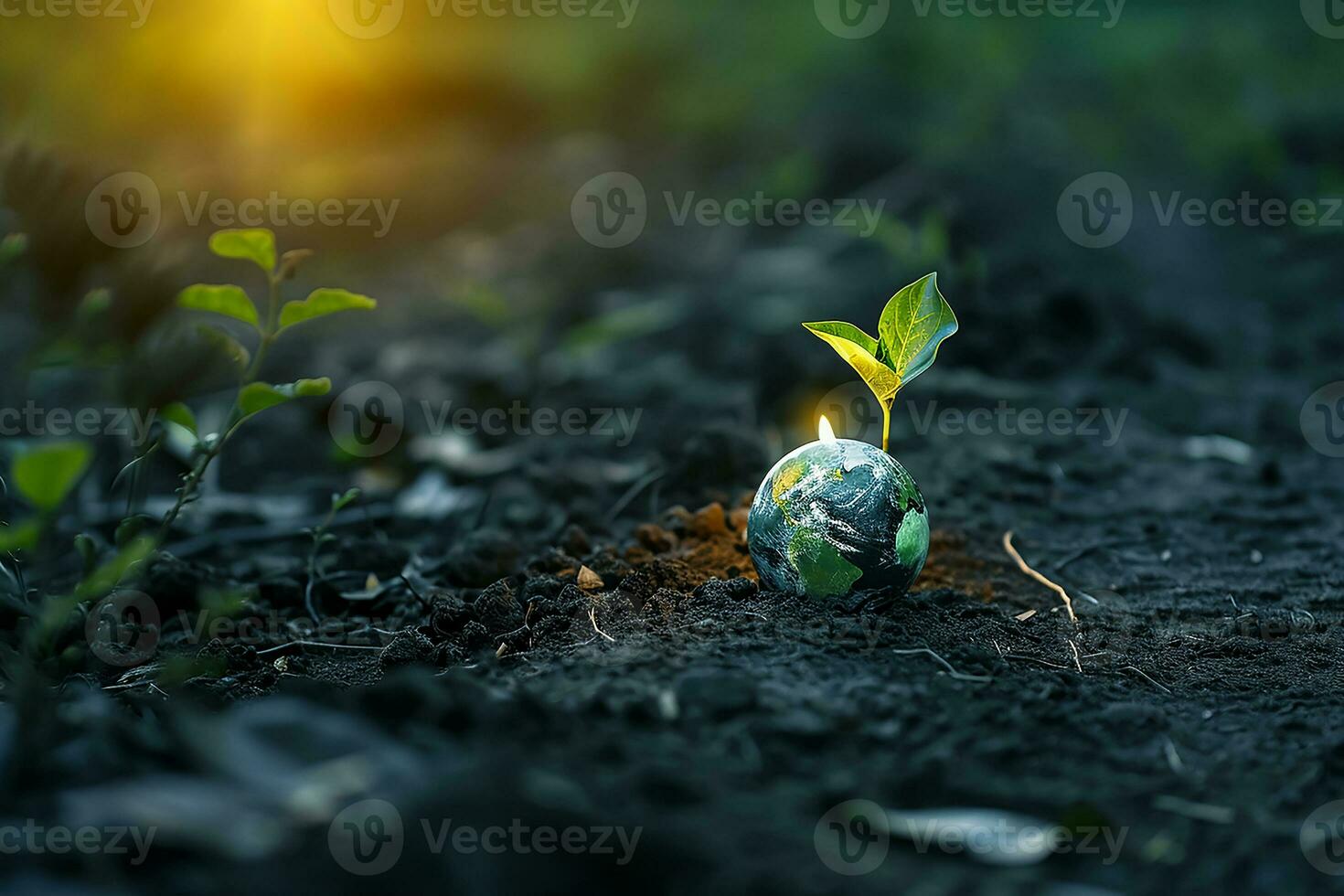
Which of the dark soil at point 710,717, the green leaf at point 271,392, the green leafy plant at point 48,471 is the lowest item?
the dark soil at point 710,717

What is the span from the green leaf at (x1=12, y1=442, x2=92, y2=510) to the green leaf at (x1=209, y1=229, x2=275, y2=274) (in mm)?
607

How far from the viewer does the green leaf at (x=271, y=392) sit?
6.54 ft

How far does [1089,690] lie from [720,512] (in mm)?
1118

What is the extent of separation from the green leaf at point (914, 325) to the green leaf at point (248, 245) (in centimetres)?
127

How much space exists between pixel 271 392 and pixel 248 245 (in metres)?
0.30

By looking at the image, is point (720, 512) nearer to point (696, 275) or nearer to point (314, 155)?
point (696, 275)

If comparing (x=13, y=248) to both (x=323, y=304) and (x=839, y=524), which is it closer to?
(x=323, y=304)

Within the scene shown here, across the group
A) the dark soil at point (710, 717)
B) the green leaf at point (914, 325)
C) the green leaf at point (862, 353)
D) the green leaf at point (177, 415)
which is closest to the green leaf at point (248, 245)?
the green leaf at point (177, 415)

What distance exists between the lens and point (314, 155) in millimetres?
8305

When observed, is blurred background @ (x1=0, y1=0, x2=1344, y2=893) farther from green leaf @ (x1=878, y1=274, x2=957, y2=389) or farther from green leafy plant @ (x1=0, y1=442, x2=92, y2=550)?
green leaf @ (x1=878, y1=274, x2=957, y2=389)

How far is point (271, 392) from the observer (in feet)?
6.58

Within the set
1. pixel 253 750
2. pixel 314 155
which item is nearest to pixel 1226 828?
pixel 253 750

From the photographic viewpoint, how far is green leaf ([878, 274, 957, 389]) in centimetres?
237

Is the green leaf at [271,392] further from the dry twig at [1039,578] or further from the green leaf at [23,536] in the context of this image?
the dry twig at [1039,578]
